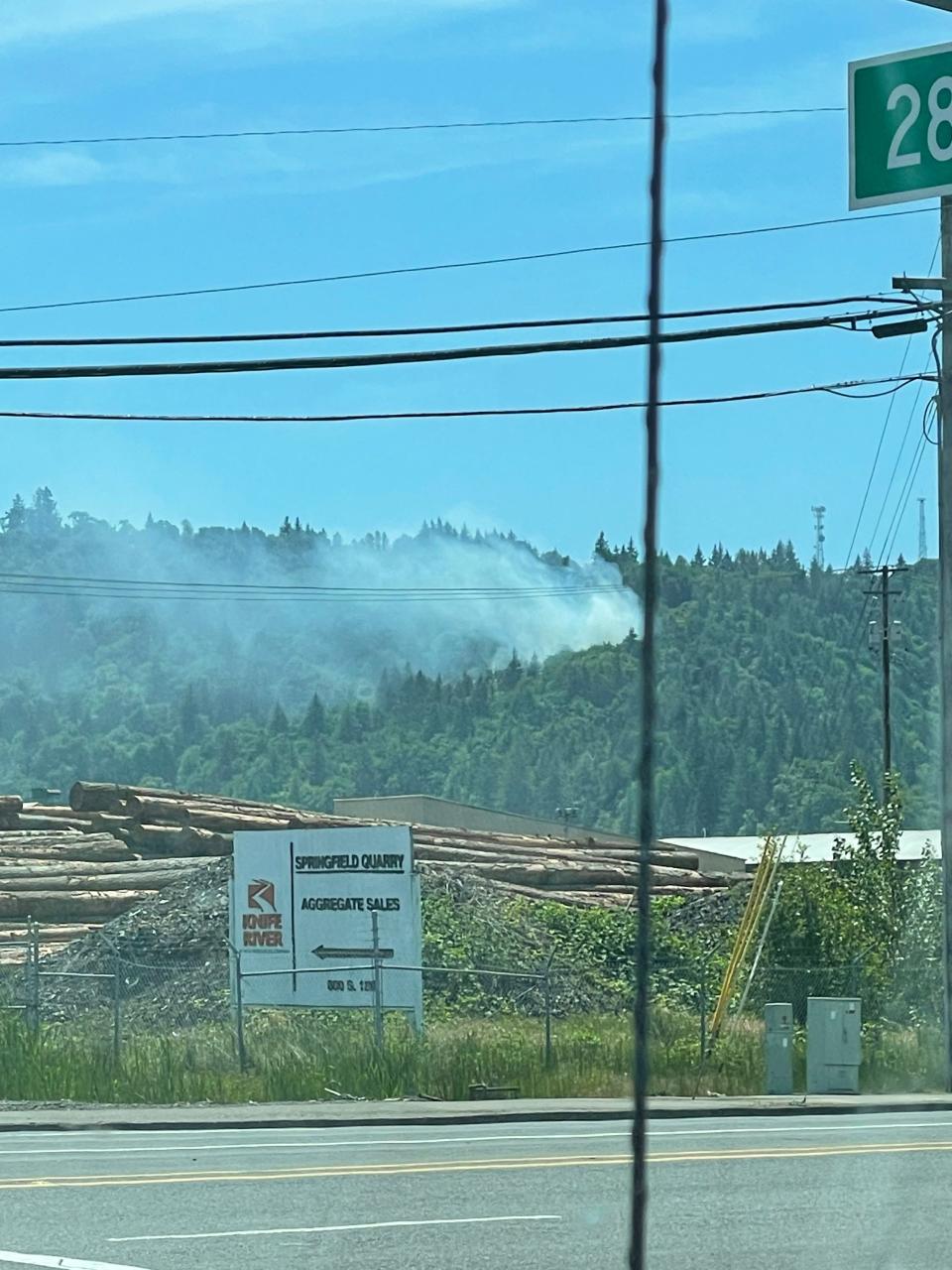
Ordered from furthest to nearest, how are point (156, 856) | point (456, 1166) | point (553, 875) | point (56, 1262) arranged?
point (553, 875)
point (156, 856)
point (456, 1166)
point (56, 1262)

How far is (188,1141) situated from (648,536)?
50.1ft

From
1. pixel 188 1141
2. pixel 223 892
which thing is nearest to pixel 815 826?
pixel 223 892

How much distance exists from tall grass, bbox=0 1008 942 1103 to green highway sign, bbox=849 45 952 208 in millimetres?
9939

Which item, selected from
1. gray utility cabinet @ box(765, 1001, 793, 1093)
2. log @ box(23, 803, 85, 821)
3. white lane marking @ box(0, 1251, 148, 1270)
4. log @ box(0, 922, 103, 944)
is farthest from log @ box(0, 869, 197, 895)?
white lane marking @ box(0, 1251, 148, 1270)

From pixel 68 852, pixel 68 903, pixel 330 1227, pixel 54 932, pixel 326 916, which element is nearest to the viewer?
pixel 330 1227

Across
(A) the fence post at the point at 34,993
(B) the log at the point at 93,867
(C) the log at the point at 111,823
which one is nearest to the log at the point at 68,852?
(B) the log at the point at 93,867

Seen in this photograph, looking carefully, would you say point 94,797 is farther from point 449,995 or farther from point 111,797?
point 449,995

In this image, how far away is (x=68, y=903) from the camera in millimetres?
32312

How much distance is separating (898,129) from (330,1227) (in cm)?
933

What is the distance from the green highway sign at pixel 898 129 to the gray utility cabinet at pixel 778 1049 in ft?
29.5

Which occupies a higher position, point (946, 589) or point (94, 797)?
point (946, 589)

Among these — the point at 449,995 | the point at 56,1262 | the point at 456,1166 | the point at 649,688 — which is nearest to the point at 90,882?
the point at 449,995

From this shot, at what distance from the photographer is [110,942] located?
29.6m

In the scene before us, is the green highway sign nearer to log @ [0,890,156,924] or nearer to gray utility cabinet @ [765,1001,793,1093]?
gray utility cabinet @ [765,1001,793,1093]
